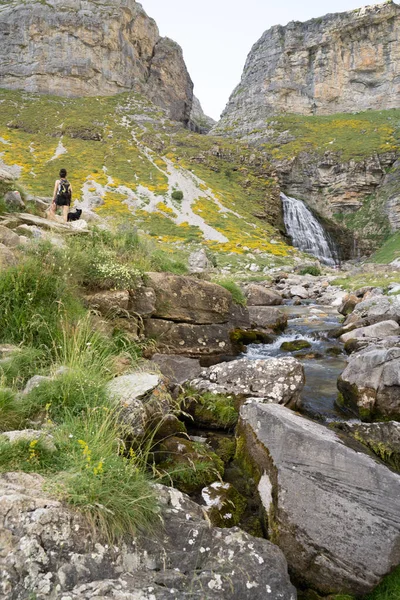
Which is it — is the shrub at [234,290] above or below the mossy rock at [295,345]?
above

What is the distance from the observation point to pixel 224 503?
11.7 feet

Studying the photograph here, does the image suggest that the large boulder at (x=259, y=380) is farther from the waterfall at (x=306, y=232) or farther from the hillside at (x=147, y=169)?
the waterfall at (x=306, y=232)

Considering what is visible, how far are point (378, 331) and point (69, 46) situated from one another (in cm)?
9643

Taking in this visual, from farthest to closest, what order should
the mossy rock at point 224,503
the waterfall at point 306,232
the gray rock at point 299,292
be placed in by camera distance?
the waterfall at point 306,232 → the gray rock at point 299,292 → the mossy rock at point 224,503

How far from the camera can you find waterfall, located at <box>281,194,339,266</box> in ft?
149

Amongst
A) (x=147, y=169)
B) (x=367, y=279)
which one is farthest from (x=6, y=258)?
(x=147, y=169)

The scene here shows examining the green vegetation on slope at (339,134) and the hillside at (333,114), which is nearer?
the hillside at (333,114)

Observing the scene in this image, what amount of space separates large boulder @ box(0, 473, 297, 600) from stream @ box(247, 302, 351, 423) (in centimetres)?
376

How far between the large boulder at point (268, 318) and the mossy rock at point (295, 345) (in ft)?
5.56

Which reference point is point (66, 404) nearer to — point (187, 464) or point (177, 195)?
point (187, 464)

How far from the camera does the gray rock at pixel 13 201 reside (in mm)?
8850

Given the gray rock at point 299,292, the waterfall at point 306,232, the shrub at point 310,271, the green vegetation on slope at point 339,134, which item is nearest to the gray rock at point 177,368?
→ the gray rock at point 299,292


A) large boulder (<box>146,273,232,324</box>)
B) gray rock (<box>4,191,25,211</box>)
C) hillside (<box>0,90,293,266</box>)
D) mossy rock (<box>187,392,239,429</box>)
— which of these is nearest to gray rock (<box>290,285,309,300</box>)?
hillside (<box>0,90,293,266</box>)

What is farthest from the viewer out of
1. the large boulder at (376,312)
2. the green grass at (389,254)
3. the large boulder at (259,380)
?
the green grass at (389,254)
